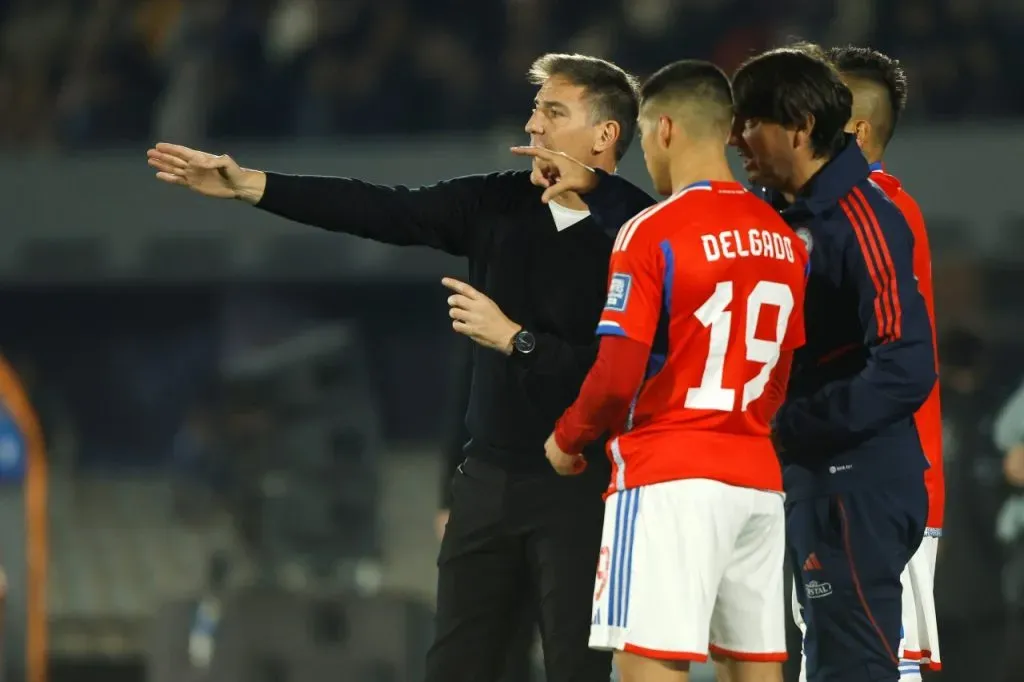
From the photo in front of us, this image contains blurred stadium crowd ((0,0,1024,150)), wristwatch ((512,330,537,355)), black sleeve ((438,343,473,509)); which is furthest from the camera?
blurred stadium crowd ((0,0,1024,150))

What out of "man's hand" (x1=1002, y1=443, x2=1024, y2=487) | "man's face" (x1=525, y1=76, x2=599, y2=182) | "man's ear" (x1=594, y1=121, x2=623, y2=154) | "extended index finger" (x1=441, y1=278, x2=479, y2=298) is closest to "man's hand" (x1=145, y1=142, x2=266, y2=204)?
"extended index finger" (x1=441, y1=278, x2=479, y2=298)

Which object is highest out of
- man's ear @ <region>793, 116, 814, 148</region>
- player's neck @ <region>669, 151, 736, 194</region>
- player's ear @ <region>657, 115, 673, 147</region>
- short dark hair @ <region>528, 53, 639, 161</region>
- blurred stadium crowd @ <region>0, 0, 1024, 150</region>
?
blurred stadium crowd @ <region>0, 0, 1024, 150</region>

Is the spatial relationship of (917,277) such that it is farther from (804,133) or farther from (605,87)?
(605,87)

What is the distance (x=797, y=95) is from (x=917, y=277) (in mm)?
492

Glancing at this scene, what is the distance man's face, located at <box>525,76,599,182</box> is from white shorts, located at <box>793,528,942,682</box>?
111 cm

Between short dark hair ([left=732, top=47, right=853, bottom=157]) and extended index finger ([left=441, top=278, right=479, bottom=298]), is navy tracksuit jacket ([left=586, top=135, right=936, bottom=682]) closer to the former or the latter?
short dark hair ([left=732, top=47, right=853, bottom=157])

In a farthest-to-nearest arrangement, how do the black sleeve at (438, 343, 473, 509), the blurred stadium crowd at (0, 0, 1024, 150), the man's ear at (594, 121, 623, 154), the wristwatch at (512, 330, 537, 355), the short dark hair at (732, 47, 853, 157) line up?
Answer: 1. the blurred stadium crowd at (0, 0, 1024, 150)
2. the black sleeve at (438, 343, 473, 509)
3. the man's ear at (594, 121, 623, 154)
4. the wristwatch at (512, 330, 537, 355)
5. the short dark hair at (732, 47, 853, 157)

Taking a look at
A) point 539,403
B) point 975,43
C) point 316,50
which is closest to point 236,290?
point 316,50

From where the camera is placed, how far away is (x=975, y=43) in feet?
28.9

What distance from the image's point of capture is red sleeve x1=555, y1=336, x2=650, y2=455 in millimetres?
2994

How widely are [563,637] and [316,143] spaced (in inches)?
229

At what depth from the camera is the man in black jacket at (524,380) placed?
3.48 metres

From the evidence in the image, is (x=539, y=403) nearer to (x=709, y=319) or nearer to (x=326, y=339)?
(x=709, y=319)

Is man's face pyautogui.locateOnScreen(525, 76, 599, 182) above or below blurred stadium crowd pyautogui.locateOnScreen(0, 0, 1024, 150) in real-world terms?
below
